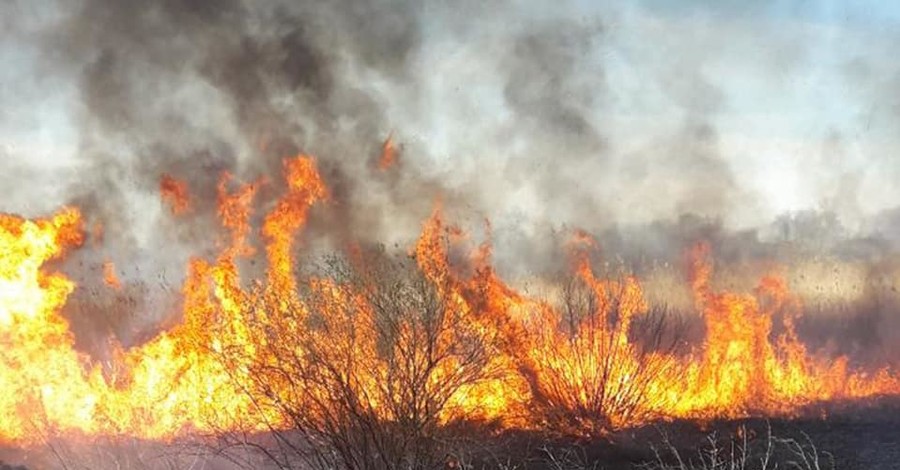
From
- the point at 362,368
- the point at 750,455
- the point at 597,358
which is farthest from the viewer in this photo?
the point at 597,358

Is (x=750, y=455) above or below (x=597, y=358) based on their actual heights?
below

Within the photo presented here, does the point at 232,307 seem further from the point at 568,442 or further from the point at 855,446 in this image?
the point at 855,446

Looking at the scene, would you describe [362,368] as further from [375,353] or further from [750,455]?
[750,455]

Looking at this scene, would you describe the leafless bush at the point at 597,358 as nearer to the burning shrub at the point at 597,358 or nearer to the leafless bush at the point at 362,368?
the burning shrub at the point at 597,358

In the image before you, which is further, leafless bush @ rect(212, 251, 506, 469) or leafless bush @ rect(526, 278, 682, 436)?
leafless bush @ rect(526, 278, 682, 436)

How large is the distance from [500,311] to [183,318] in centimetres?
838

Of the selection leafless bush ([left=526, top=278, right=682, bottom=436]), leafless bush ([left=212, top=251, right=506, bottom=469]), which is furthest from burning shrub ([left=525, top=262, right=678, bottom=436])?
leafless bush ([left=212, top=251, right=506, bottom=469])

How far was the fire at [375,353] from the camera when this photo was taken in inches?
508

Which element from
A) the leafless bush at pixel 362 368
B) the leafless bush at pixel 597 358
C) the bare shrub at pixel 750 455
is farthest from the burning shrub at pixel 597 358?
the leafless bush at pixel 362 368

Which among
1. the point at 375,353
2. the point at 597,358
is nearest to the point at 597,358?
the point at 597,358

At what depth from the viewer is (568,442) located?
1830 cm

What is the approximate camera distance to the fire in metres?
12.9

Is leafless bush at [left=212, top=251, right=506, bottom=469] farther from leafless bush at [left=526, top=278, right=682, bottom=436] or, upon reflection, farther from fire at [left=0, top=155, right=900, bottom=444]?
leafless bush at [left=526, top=278, right=682, bottom=436]

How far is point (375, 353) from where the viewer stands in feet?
42.4
